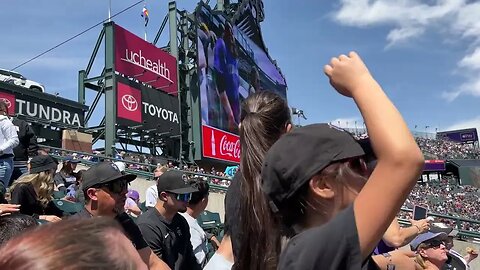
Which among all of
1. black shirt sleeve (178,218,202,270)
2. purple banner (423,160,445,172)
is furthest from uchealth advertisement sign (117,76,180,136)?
purple banner (423,160,445,172)

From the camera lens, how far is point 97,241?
2.79 ft

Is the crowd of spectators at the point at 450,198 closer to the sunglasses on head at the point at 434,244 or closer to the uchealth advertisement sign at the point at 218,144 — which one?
the uchealth advertisement sign at the point at 218,144

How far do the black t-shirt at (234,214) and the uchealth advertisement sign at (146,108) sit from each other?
15.4m

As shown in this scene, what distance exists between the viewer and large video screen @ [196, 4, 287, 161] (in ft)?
70.7

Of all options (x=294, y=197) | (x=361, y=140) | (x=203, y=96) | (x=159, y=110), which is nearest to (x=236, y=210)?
(x=294, y=197)

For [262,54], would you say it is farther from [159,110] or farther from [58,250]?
[58,250]

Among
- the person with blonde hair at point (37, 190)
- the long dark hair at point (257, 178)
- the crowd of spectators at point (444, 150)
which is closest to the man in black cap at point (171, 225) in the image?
the person with blonde hair at point (37, 190)

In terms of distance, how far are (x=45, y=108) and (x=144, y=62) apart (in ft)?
14.7

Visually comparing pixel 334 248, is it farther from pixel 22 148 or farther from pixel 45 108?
pixel 45 108

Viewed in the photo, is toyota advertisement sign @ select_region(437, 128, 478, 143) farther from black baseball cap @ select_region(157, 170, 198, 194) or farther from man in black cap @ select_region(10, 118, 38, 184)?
black baseball cap @ select_region(157, 170, 198, 194)

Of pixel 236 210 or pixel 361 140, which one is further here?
pixel 236 210

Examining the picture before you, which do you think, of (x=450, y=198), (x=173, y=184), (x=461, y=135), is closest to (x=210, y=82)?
(x=173, y=184)

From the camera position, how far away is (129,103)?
1772 cm

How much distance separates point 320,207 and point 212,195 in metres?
12.0
